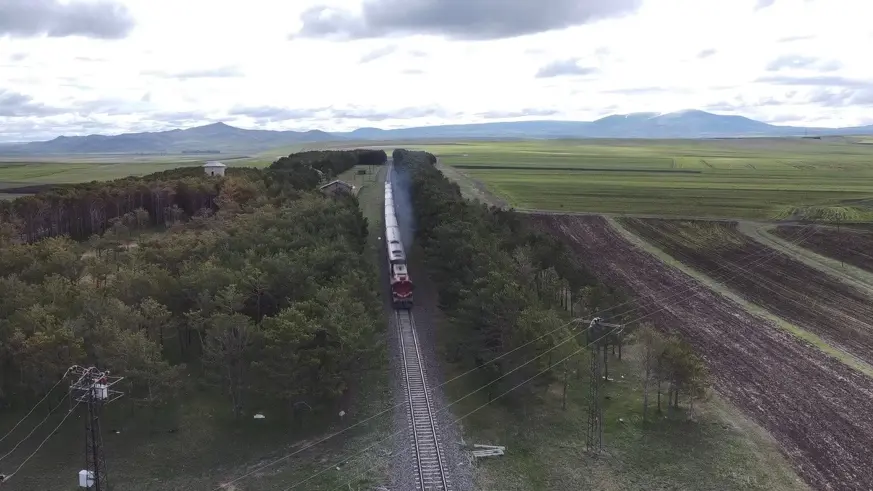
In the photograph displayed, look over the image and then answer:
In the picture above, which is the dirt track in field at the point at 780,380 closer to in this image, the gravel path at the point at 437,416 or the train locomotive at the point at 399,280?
the gravel path at the point at 437,416

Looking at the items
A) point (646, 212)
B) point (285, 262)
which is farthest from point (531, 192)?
point (285, 262)

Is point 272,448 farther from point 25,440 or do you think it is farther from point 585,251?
point 585,251

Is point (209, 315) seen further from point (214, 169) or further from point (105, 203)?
point (214, 169)

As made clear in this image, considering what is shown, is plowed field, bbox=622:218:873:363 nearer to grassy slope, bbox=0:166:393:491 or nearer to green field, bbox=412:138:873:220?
green field, bbox=412:138:873:220

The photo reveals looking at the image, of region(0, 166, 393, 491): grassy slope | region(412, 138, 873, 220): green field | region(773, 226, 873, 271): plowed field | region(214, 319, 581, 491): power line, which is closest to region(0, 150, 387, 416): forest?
region(0, 166, 393, 491): grassy slope

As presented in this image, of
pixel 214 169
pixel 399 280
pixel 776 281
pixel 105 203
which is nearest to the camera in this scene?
pixel 399 280

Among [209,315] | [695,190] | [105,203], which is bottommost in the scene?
[209,315]

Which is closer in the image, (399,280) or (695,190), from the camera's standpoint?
(399,280)

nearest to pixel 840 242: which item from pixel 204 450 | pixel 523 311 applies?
pixel 523 311
